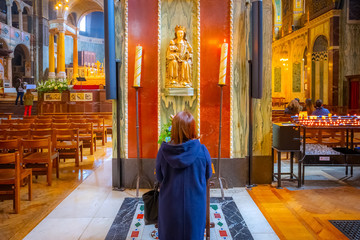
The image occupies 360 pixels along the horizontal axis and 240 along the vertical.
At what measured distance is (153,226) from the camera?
3.60m

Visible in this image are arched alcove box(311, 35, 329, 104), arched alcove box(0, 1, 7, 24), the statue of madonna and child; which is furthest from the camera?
arched alcove box(0, 1, 7, 24)

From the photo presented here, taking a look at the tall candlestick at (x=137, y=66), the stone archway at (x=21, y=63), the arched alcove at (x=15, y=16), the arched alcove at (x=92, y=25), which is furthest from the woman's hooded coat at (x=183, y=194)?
the arched alcove at (x=92, y=25)

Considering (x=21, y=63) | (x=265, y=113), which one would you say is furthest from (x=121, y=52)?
(x=21, y=63)

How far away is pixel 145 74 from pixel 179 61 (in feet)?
1.94

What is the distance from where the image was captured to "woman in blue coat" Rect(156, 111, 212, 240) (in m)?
2.22

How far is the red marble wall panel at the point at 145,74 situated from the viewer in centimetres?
497

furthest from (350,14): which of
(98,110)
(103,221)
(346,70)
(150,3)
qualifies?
(103,221)

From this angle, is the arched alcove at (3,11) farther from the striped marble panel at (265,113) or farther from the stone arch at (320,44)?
the striped marble panel at (265,113)

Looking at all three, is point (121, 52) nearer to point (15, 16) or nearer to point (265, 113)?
point (265, 113)

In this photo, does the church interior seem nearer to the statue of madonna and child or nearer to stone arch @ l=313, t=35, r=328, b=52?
the statue of madonna and child

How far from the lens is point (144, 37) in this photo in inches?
196

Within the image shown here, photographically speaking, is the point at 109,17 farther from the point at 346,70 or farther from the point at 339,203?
the point at 346,70

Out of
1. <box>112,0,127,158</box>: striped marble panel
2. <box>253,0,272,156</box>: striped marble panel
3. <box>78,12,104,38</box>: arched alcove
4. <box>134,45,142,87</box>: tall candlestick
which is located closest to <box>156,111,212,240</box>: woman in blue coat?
A: <box>134,45,142,87</box>: tall candlestick

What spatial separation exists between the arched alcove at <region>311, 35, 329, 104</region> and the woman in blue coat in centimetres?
1662
